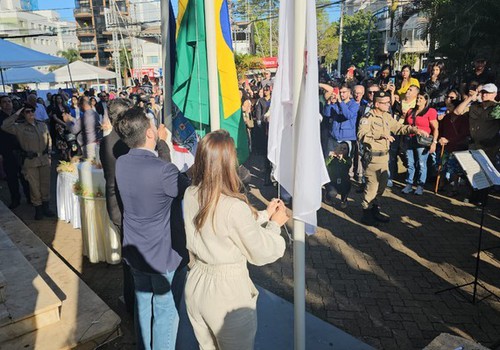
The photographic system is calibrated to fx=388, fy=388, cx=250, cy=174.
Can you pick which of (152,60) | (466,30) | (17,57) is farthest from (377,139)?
(152,60)

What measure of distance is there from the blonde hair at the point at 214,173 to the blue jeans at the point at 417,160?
6.31 m

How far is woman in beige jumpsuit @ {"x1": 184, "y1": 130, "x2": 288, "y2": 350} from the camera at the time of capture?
210 centimetres

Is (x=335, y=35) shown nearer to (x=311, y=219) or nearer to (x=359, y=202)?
(x=359, y=202)

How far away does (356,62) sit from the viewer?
55.2 metres

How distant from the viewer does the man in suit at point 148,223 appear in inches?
103

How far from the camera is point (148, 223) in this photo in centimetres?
274

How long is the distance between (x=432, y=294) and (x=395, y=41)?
58.8 ft

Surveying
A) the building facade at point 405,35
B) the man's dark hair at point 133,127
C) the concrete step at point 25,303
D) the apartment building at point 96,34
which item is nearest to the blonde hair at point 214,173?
the man's dark hair at point 133,127

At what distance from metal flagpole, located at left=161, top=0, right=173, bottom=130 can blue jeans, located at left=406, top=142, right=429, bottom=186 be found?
17.6 ft

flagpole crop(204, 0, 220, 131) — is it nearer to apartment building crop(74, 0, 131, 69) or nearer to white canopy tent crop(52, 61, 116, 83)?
white canopy tent crop(52, 61, 116, 83)

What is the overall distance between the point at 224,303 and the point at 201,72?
2.12 meters

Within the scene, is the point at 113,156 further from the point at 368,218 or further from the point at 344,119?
the point at 344,119

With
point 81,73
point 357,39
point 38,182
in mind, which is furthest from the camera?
point 357,39

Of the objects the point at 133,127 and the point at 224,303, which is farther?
the point at 133,127
